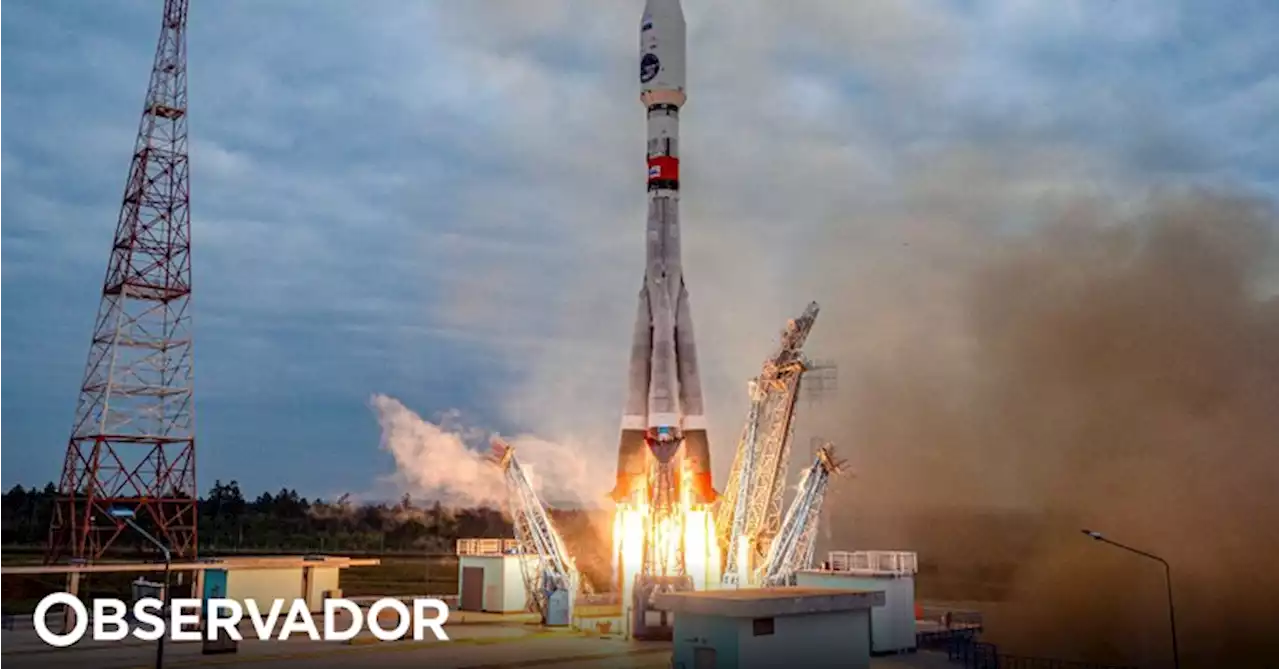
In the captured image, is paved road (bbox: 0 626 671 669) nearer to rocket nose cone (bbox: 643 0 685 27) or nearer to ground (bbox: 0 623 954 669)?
ground (bbox: 0 623 954 669)

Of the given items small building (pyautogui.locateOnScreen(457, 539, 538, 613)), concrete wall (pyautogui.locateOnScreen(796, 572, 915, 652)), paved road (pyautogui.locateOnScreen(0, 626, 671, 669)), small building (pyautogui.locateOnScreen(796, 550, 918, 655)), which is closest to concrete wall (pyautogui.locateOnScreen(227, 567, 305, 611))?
paved road (pyautogui.locateOnScreen(0, 626, 671, 669))

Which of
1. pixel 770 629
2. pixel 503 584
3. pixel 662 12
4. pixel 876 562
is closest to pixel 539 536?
pixel 503 584

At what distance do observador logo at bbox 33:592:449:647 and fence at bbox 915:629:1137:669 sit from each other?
22775mm

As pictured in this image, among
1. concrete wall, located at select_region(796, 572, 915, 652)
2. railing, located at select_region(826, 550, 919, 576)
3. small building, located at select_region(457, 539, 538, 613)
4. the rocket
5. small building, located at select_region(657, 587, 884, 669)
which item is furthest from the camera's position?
small building, located at select_region(457, 539, 538, 613)

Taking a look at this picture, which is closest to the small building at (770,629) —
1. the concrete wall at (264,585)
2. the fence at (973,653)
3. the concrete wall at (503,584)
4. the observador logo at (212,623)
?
the fence at (973,653)

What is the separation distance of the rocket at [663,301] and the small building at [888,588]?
7.68 m

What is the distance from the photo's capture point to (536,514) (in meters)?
52.5

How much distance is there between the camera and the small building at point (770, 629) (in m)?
34.1

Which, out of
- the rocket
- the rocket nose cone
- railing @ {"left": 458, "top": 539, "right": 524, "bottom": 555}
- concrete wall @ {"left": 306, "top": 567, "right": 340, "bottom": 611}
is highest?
the rocket nose cone

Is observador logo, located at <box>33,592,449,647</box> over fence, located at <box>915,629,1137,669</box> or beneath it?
over

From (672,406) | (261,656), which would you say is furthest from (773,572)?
(261,656)

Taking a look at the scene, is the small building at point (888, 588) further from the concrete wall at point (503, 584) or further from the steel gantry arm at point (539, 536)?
the concrete wall at point (503, 584)

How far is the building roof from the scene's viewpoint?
111 feet

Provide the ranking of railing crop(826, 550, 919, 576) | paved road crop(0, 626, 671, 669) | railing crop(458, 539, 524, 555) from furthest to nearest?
railing crop(458, 539, 524, 555) → railing crop(826, 550, 919, 576) → paved road crop(0, 626, 671, 669)
